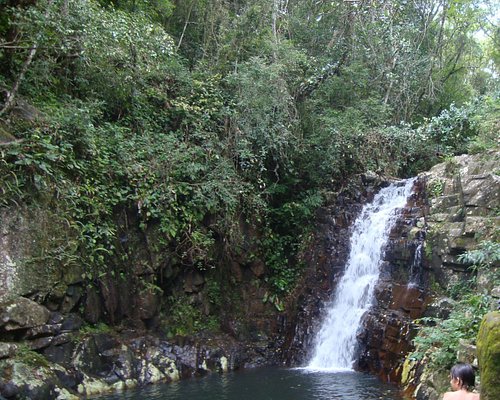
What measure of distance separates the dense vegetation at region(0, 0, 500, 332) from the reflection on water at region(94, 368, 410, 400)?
2.63 m

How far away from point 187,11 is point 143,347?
10.4 meters

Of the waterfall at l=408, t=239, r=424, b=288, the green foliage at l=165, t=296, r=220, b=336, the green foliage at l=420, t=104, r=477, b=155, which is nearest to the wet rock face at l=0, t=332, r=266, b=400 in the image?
the green foliage at l=165, t=296, r=220, b=336

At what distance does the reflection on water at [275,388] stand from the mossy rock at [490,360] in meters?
4.78

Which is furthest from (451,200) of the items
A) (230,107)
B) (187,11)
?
(187,11)

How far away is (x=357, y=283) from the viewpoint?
11.8 m

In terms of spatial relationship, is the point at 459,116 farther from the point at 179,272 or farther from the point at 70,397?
the point at 70,397

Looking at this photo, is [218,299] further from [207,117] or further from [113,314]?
[207,117]

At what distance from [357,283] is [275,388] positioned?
3.63 meters

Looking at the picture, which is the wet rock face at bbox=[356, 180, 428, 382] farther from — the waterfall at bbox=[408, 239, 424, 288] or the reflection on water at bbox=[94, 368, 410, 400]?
the reflection on water at bbox=[94, 368, 410, 400]

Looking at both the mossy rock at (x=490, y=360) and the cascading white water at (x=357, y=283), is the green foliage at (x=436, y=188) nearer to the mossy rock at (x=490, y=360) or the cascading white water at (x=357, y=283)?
the cascading white water at (x=357, y=283)

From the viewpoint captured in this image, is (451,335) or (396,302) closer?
(451,335)

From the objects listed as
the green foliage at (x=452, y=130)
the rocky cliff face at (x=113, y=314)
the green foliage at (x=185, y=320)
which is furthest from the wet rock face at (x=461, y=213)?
the green foliage at (x=185, y=320)

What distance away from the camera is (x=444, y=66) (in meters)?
20.1

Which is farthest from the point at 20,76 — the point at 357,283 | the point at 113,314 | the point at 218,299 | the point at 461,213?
the point at 461,213
